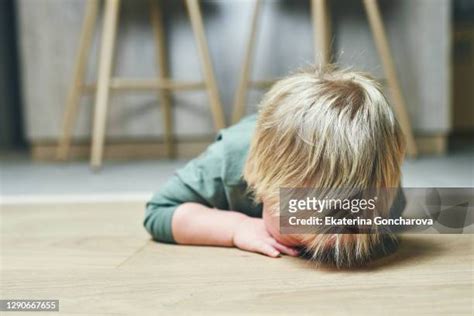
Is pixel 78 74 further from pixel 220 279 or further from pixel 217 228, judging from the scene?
pixel 220 279

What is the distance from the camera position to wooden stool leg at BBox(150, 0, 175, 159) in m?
1.78

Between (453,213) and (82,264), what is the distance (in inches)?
16.3

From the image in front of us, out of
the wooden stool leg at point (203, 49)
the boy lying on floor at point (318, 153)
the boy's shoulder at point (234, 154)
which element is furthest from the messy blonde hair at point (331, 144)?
the wooden stool leg at point (203, 49)

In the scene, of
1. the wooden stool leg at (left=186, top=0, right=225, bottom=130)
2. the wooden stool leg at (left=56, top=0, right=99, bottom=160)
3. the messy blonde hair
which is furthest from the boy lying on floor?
the wooden stool leg at (left=56, top=0, right=99, bottom=160)

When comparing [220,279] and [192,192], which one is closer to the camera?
[220,279]

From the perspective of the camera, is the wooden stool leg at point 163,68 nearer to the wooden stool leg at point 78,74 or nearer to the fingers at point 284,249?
the wooden stool leg at point 78,74

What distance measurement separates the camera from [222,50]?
6.08ft

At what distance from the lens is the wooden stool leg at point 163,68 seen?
5.83ft

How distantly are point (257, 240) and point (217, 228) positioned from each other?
66 mm

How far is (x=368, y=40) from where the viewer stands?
5.93 ft

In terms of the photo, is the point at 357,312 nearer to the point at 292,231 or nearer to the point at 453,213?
the point at 292,231

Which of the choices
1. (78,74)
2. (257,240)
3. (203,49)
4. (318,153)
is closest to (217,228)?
(257,240)

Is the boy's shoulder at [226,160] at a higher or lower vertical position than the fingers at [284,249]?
higher

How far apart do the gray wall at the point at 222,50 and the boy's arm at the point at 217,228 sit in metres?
1.13
